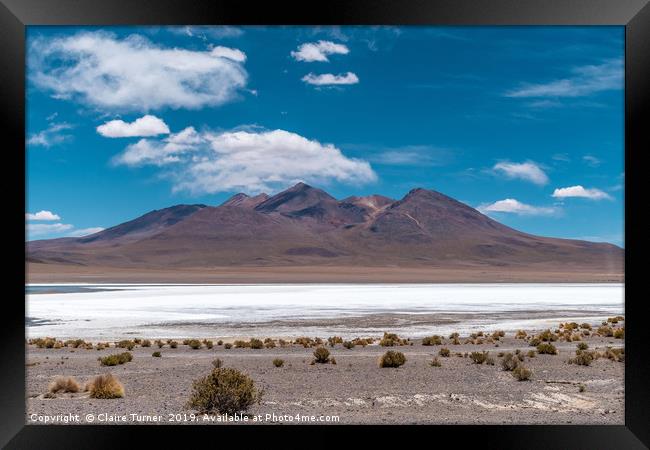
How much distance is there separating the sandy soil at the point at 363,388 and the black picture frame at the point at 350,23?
288 centimetres

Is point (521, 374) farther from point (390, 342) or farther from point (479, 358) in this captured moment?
point (390, 342)

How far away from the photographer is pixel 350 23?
514 cm

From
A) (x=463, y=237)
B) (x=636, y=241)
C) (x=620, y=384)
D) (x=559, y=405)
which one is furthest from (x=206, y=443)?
(x=463, y=237)

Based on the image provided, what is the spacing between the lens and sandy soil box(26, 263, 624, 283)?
9238cm

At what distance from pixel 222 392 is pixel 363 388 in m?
3.27

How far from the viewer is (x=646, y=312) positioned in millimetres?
4734

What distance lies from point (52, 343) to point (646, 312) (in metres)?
16.7

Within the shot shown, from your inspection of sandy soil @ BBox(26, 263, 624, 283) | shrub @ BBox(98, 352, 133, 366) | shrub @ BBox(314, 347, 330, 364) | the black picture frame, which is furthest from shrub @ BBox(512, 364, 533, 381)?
sandy soil @ BBox(26, 263, 624, 283)

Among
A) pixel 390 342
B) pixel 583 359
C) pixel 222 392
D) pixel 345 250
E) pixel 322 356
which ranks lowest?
pixel 390 342

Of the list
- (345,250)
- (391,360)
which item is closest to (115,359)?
(391,360)

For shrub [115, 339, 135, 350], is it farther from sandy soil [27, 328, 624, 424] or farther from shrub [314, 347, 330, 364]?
shrub [314, 347, 330, 364]

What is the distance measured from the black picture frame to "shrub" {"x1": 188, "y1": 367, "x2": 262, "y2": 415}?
3.46m

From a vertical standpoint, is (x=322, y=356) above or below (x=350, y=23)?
below

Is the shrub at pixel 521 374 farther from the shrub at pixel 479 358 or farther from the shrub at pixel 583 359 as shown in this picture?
the shrub at pixel 583 359
